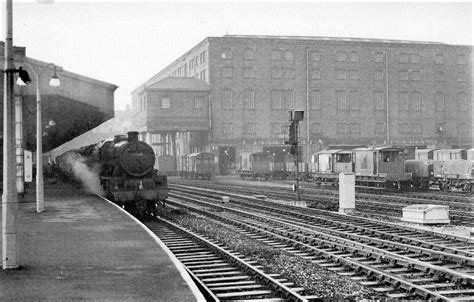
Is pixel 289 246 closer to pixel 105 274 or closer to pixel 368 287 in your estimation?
pixel 368 287

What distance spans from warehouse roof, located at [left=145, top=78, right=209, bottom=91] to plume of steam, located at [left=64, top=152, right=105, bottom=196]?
30.7 metres

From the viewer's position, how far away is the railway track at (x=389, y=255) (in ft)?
29.9

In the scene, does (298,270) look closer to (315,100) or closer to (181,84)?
(181,84)

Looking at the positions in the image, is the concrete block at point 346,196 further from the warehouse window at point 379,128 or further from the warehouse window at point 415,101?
the warehouse window at point 415,101

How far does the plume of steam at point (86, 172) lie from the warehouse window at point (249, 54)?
34820mm

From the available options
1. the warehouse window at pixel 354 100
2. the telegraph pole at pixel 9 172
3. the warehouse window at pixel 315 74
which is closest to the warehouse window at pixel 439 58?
the warehouse window at pixel 354 100

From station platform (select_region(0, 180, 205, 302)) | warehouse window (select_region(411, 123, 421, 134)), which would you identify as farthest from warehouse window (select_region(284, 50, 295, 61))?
station platform (select_region(0, 180, 205, 302))

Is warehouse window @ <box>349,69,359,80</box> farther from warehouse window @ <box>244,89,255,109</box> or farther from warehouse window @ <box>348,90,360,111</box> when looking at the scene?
warehouse window @ <box>244,89,255,109</box>

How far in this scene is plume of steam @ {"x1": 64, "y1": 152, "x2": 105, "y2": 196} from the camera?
26233 millimetres

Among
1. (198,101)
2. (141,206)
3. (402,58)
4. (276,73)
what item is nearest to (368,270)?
(141,206)

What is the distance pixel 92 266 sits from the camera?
9.40m

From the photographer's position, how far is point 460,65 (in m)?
70.2

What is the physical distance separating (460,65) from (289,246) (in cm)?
6467

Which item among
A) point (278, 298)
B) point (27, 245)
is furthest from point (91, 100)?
point (278, 298)
